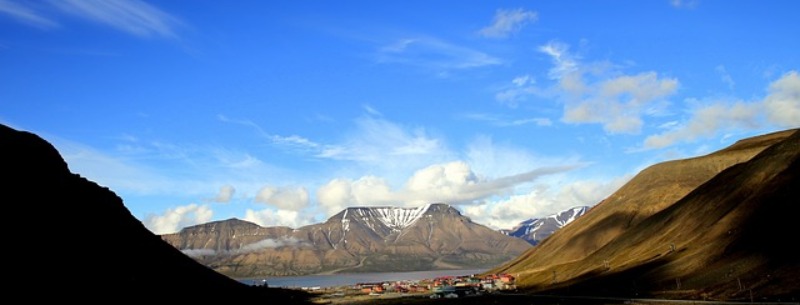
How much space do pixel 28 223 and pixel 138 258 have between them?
28.5 m

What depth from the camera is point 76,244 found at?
281 ft

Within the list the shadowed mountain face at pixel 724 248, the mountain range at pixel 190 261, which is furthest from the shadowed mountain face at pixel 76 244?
the shadowed mountain face at pixel 724 248

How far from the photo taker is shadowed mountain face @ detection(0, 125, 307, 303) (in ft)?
239

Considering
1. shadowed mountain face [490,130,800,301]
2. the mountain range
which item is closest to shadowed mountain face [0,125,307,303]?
the mountain range

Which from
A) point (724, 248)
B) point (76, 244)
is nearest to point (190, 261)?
A: point (76, 244)

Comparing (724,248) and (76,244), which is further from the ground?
(76,244)

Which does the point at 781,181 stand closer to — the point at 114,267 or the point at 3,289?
the point at 114,267

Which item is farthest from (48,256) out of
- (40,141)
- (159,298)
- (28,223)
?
(40,141)

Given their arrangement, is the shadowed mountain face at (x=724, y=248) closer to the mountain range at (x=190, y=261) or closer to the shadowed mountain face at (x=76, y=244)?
the mountain range at (x=190, y=261)

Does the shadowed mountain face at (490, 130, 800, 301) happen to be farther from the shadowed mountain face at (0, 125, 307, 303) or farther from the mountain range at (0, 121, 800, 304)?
the shadowed mountain face at (0, 125, 307, 303)

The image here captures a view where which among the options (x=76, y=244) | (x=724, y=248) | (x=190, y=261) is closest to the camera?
(x=76, y=244)

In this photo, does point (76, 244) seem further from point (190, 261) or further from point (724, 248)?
point (724, 248)

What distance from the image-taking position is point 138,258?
106938 mm

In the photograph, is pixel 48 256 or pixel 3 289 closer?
pixel 3 289
